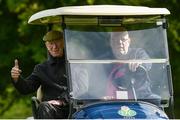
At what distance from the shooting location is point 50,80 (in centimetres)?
748

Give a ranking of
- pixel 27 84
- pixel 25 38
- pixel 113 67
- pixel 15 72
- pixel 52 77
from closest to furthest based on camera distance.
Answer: pixel 113 67 < pixel 15 72 < pixel 52 77 < pixel 27 84 < pixel 25 38

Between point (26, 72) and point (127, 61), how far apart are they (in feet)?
20.2

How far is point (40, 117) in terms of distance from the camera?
7.11 metres

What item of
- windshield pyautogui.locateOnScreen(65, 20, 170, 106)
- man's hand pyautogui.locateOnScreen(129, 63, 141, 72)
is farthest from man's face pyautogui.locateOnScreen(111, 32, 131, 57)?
man's hand pyautogui.locateOnScreen(129, 63, 141, 72)

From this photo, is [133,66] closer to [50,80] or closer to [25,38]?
[50,80]

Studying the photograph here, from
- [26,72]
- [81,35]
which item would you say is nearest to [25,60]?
[26,72]

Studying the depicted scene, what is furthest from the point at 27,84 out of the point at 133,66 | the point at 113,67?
the point at 133,66

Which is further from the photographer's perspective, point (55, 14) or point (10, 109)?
point (10, 109)

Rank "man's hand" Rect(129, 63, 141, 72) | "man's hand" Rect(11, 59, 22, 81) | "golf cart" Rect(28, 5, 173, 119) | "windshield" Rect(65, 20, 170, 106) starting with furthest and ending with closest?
"man's hand" Rect(11, 59, 22, 81), "man's hand" Rect(129, 63, 141, 72), "windshield" Rect(65, 20, 170, 106), "golf cart" Rect(28, 5, 173, 119)

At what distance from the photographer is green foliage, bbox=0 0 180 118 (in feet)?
39.5

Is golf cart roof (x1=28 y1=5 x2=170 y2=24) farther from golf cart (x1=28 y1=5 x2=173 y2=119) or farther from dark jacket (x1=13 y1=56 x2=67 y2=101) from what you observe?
dark jacket (x1=13 y1=56 x2=67 y2=101)

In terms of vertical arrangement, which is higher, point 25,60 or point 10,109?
point 25,60

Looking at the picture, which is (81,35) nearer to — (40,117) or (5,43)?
(40,117)

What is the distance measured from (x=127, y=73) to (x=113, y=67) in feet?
0.46
